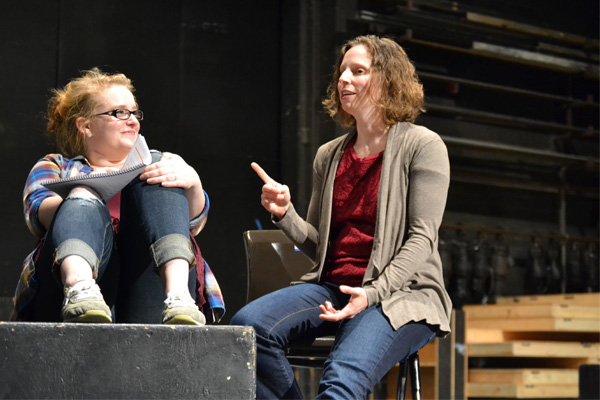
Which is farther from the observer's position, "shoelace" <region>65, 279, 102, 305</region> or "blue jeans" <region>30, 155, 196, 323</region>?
"blue jeans" <region>30, 155, 196, 323</region>

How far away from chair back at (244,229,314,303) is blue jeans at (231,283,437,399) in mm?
618

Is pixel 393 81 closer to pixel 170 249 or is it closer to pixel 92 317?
pixel 170 249

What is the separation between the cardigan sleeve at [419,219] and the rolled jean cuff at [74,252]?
0.64 m

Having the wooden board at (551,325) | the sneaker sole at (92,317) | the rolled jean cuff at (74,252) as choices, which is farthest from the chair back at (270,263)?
the wooden board at (551,325)

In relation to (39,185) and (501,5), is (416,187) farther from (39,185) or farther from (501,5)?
(501,5)

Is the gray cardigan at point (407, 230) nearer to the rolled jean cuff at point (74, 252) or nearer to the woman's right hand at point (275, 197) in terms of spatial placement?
the woman's right hand at point (275, 197)

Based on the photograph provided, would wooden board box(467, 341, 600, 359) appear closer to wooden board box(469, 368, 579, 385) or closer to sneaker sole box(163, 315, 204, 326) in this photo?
wooden board box(469, 368, 579, 385)

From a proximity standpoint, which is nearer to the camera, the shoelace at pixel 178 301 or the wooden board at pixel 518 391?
the shoelace at pixel 178 301

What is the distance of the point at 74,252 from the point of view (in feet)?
5.68

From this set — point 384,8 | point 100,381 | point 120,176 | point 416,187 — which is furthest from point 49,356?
point 384,8

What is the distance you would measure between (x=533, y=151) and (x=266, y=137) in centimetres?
193

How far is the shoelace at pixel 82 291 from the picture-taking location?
1651mm

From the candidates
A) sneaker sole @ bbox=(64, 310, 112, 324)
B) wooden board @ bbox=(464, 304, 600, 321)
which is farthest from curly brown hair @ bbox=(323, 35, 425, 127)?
wooden board @ bbox=(464, 304, 600, 321)

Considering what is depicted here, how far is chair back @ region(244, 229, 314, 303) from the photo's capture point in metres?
2.81
